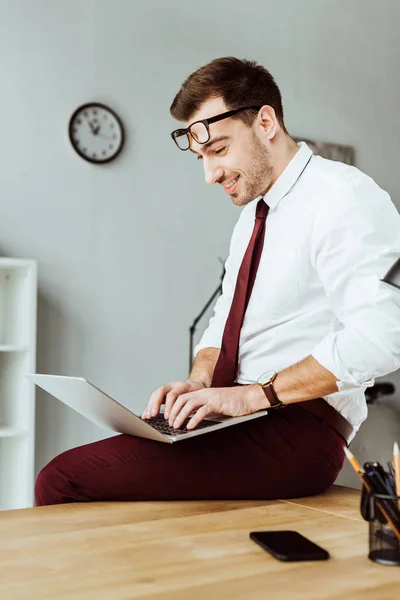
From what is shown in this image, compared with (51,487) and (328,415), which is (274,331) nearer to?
(328,415)

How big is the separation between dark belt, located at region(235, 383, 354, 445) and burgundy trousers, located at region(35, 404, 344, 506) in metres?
→ 0.01

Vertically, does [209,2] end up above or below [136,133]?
above

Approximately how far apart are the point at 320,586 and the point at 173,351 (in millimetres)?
2926

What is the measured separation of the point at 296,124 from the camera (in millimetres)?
4270

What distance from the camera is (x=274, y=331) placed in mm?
1805

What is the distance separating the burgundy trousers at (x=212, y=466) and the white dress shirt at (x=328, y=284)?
0.42 feet

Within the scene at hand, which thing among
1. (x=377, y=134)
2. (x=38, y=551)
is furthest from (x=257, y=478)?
(x=377, y=134)

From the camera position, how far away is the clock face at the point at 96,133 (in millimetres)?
3598

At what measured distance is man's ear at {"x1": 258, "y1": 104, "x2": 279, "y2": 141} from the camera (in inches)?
76.0

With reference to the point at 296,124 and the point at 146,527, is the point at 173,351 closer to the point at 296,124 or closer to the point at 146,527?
the point at 296,124

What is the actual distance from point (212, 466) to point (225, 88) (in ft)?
3.19

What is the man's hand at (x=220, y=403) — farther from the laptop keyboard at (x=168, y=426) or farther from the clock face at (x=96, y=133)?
the clock face at (x=96, y=133)

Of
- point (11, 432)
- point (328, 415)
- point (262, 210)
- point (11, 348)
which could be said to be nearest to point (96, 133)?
point (11, 348)

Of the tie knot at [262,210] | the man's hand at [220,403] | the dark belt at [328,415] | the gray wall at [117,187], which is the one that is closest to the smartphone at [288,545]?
the man's hand at [220,403]
